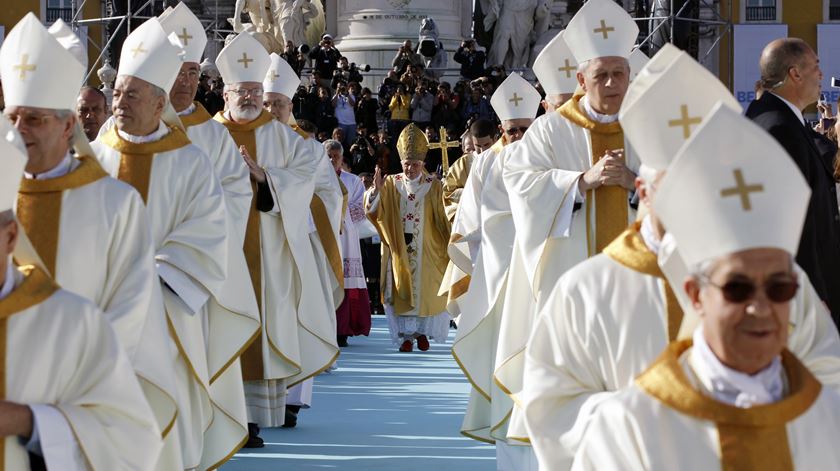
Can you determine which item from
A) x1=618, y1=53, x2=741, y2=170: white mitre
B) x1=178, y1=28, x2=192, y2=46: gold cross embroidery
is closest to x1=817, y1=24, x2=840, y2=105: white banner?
x1=178, y1=28, x2=192, y2=46: gold cross embroidery

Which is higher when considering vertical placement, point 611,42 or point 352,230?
point 611,42

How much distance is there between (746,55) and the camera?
39594mm

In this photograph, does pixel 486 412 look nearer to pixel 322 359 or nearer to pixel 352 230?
pixel 322 359

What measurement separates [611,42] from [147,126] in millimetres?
1852

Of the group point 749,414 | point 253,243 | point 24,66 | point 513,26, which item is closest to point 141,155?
point 24,66

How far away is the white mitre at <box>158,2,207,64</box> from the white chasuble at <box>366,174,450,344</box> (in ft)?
18.6

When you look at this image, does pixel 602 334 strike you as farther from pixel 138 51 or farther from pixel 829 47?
pixel 829 47

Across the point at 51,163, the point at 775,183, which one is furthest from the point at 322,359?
the point at 775,183

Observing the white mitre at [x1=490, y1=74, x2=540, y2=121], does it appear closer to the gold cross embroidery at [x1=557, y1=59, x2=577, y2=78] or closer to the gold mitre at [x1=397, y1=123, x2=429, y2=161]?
the gold cross embroidery at [x1=557, y1=59, x2=577, y2=78]

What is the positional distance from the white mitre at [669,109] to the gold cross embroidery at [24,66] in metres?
2.15

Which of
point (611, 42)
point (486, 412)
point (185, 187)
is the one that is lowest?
point (486, 412)

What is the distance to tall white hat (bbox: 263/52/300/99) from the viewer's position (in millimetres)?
11156

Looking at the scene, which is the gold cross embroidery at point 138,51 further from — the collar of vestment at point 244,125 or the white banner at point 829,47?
the white banner at point 829,47

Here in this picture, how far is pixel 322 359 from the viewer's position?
10273mm
